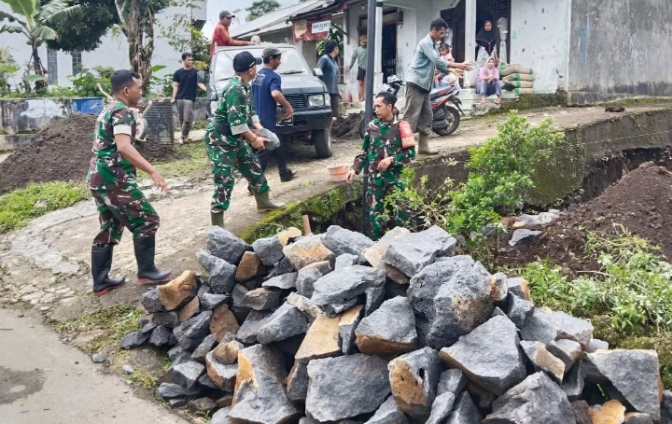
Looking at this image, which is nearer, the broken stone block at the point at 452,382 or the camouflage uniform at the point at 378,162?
the broken stone block at the point at 452,382

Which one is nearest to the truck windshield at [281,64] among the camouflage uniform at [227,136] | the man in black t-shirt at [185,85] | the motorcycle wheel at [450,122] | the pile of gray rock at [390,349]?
the man in black t-shirt at [185,85]

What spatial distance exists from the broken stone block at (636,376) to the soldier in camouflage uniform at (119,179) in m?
3.10

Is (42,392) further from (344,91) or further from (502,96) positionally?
(344,91)

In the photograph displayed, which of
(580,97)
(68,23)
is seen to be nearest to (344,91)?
(580,97)

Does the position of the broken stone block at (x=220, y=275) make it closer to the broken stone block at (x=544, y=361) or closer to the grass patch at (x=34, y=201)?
the broken stone block at (x=544, y=361)

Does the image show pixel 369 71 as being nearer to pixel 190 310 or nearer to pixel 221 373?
pixel 190 310

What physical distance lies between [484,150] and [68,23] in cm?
2010

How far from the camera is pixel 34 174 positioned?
9.14 meters

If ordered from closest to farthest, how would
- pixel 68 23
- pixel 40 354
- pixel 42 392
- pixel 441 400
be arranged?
pixel 441 400, pixel 42 392, pixel 40 354, pixel 68 23

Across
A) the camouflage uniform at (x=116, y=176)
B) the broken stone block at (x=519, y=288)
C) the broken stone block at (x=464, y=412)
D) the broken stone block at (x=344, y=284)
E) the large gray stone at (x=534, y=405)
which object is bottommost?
the broken stone block at (x=464, y=412)

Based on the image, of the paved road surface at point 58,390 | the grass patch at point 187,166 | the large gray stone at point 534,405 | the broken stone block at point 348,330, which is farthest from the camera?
the grass patch at point 187,166

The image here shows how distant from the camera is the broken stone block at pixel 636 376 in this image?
9.77 ft

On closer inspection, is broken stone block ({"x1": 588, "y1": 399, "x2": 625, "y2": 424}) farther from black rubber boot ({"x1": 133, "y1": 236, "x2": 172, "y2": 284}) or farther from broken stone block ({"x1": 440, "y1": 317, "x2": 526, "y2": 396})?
black rubber boot ({"x1": 133, "y1": 236, "x2": 172, "y2": 284})

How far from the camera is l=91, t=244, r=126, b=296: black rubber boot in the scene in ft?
15.9
